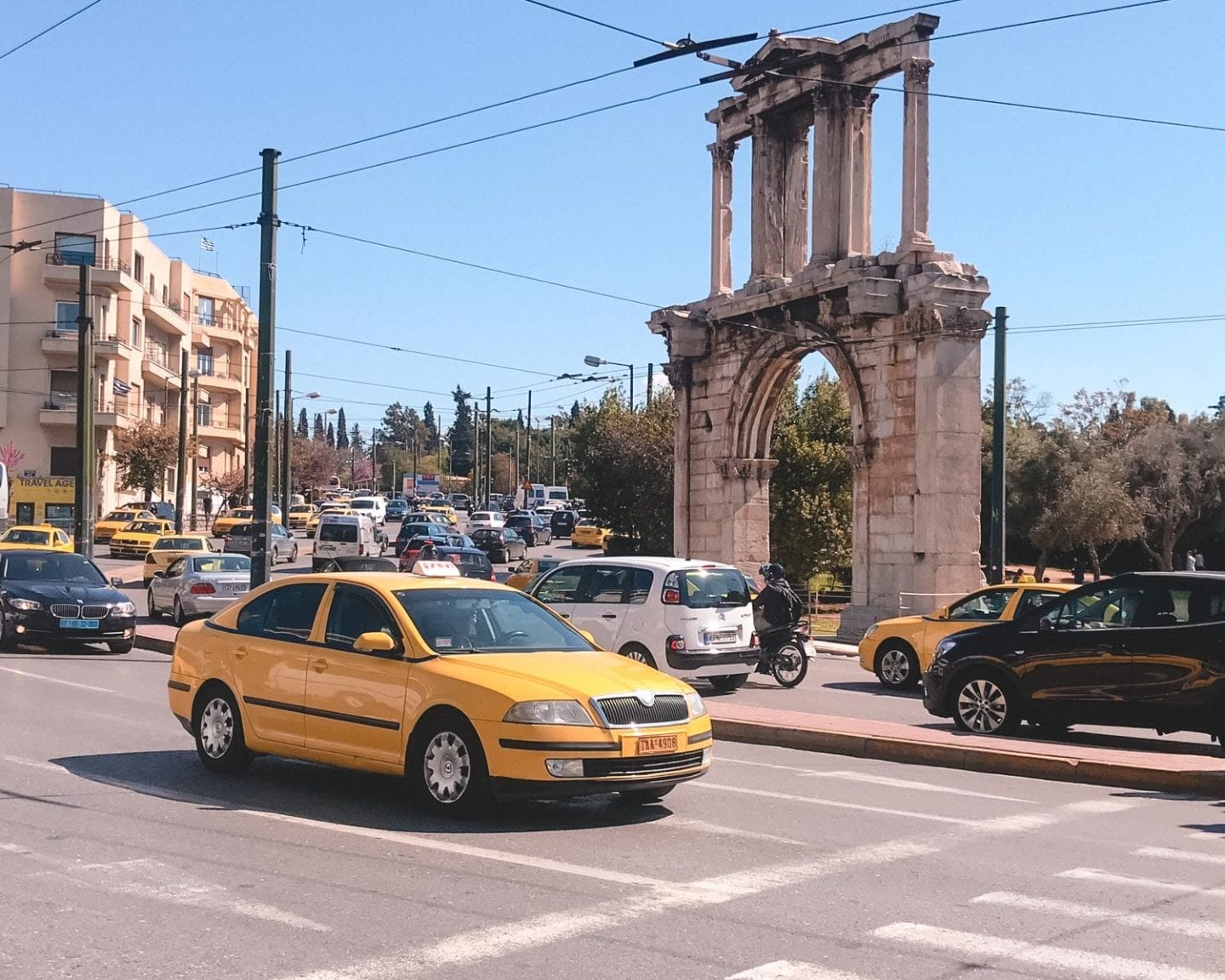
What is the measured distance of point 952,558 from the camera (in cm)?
2825

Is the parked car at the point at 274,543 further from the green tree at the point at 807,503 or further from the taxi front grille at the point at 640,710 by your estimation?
the taxi front grille at the point at 640,710

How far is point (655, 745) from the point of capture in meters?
8.80

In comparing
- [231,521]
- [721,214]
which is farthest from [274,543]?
[721,214]

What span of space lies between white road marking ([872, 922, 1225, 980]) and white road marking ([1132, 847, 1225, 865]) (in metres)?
2.49

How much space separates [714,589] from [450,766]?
8583mm

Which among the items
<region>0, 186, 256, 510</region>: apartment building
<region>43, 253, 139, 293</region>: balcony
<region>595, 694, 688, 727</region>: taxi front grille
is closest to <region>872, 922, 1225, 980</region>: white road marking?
<region>595, 694, 688, 727</region>: taxi front grille

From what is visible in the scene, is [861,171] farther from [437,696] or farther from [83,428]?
[437,696]

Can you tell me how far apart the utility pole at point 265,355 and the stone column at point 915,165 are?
13.1 metres

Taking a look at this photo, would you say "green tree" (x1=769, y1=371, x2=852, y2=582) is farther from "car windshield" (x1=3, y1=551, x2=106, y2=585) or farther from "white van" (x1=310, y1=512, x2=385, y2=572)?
"car windshield" (x1=3, y1=551, x2=106, y2=585)

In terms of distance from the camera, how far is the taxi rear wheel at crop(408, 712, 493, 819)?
867 cm

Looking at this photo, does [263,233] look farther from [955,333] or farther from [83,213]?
[83,213]

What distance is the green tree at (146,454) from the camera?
71.0m

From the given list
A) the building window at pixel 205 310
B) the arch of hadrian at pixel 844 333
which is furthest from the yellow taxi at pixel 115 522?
the building window at pixel 205 310

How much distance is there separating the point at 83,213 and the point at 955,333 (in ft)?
164
